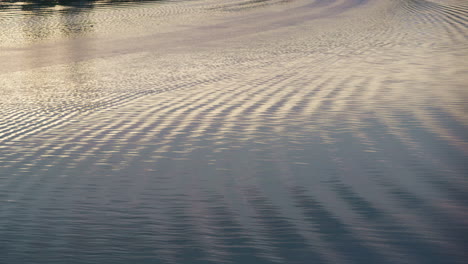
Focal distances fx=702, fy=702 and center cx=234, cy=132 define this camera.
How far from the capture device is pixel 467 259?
262 centimetres

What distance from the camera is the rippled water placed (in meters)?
2.93

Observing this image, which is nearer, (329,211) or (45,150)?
(329,211)

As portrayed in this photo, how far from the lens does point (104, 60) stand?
9.41m

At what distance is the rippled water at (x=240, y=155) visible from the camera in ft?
9.61

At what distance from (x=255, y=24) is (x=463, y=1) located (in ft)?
15.8

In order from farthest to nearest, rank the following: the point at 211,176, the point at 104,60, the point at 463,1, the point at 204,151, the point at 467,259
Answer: the point at 463,1 → the point at 104,60 → the point at 204,151 → the point at 211,176 → the point at 467,259

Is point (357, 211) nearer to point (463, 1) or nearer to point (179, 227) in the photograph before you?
point (179, 227)

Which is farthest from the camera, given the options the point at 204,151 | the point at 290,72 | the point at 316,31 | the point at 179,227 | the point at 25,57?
the point at 316,31

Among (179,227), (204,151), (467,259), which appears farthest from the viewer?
(204,151)

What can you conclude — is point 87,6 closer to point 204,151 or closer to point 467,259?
point 204,151

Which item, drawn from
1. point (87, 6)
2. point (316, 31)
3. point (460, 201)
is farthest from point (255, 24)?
point (460, 201)

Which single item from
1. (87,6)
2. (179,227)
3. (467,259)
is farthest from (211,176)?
(87,6)

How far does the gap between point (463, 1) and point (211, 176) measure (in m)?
12.7

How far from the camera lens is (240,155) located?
4.32 m
